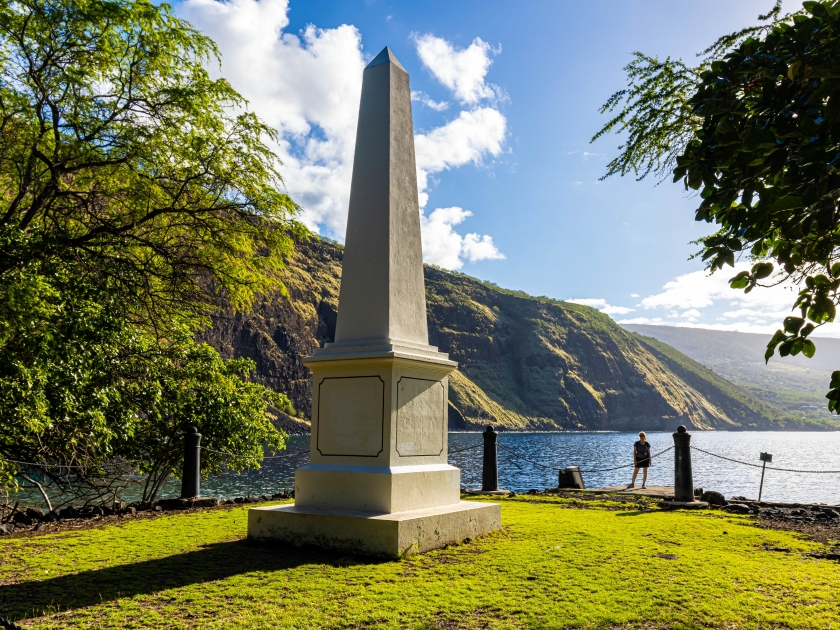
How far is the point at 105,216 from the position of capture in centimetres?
1018

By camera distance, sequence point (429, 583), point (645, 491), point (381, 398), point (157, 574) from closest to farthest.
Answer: point (429, 583) < point (157, 574) < point (381, 398) < point (645, 491)

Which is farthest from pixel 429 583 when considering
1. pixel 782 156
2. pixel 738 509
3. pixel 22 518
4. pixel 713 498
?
pixel 713 498

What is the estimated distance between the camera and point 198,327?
1228 centimetres

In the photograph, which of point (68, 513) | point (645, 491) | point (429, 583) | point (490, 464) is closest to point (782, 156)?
point (429, 583)

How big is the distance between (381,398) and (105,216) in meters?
6.83

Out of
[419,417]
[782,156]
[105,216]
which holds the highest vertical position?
[105,216]

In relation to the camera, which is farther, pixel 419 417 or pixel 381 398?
pixel 419 417

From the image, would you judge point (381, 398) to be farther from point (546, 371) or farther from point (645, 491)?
point (546, 371)

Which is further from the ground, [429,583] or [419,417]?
[419,417]

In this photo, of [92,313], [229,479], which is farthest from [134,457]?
[229,479]

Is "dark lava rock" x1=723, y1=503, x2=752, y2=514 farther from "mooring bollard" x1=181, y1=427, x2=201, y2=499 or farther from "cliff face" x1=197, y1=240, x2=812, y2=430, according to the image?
"cliff face" x1=197, y1=240, x2=812, y2=430

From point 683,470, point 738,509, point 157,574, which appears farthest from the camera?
point 683,470

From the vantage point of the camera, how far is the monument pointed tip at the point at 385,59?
25.8ft

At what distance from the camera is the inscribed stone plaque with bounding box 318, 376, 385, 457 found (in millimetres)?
6375
